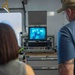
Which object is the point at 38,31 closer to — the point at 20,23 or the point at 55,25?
the point at 55,25

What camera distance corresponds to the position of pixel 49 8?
23.5 ft

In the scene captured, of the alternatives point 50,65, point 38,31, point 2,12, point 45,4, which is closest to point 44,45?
point 38,31

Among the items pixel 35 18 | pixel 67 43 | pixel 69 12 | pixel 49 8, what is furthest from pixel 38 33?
pixel 67 43

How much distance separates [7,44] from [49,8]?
6044 mm

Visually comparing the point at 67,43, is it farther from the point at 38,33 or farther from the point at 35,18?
the point at 35,18

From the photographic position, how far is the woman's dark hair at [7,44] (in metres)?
1.24

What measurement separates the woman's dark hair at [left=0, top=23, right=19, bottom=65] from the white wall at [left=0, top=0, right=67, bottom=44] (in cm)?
567

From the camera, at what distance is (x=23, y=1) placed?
23.4ft

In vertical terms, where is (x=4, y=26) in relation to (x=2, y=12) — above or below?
below

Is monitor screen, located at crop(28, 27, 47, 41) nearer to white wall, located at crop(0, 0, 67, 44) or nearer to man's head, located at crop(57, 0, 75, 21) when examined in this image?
white wall, located at crop(0, 0, 67, 44)

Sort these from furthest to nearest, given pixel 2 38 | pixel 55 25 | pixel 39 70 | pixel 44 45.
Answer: pixel 55 25
pixel 44 45
pixel 39 70
pixel 2 38

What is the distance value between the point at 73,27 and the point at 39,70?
305cm

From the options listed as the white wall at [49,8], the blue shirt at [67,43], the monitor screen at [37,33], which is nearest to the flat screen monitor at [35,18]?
the white wall at [49,8]

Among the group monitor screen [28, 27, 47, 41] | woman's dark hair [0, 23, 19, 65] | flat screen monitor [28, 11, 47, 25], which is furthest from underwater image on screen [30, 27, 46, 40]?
woman's dark hair [0, 23, 19, 65]
